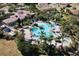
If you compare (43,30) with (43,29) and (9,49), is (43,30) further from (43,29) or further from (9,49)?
(9,49)

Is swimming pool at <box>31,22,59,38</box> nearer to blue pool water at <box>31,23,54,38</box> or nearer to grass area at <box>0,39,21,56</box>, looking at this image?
blue pool water at <box>31,23,54,38</box>

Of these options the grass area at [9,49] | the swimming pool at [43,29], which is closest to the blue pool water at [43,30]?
the swimming pool at [43,29]

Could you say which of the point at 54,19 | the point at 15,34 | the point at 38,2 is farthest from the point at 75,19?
the point at 15,34

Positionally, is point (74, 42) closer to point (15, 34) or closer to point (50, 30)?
point (50, 30)

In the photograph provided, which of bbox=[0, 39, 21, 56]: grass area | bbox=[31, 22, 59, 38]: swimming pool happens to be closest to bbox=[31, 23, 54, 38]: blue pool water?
bbox=[31, 22, 59, 38]: swimming pool

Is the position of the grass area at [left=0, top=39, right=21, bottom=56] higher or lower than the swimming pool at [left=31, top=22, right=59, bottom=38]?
lower
